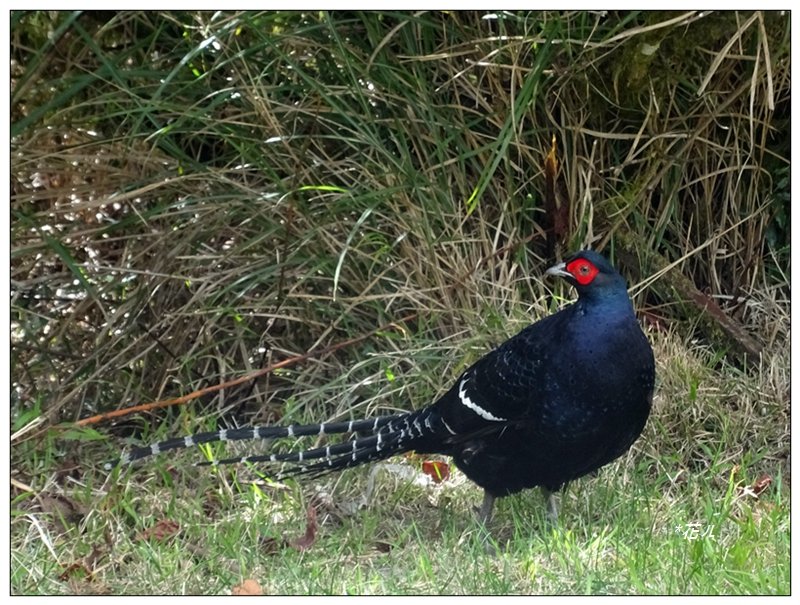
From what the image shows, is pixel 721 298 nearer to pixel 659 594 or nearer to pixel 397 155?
pixel 397 155

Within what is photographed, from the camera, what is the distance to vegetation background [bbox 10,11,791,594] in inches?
166

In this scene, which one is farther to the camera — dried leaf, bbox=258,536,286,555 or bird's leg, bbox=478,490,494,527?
bird's leg, bbox=478,490,494,527

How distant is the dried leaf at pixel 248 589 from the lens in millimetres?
3098

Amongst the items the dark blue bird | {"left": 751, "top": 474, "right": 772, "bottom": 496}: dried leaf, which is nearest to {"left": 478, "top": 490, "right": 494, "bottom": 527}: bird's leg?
the dark blue bird

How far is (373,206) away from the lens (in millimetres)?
4305

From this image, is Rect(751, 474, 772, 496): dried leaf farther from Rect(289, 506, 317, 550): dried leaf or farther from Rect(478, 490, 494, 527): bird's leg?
Rect(289, 506, 317, 550): dried leaf

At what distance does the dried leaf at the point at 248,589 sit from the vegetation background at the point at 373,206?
1005mm

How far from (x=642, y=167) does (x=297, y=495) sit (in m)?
1.88

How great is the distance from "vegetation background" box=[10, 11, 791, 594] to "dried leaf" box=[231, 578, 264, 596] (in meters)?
1.01

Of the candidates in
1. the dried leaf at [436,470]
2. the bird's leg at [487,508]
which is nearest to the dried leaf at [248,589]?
the bird's leg at [487,508]

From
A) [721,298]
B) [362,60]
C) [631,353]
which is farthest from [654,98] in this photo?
[631,353]

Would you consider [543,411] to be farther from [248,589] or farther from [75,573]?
[75,573]

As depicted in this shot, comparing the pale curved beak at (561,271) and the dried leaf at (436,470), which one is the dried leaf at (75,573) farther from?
the pale curved beak at (561,271)

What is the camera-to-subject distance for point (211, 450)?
3.95 meters
